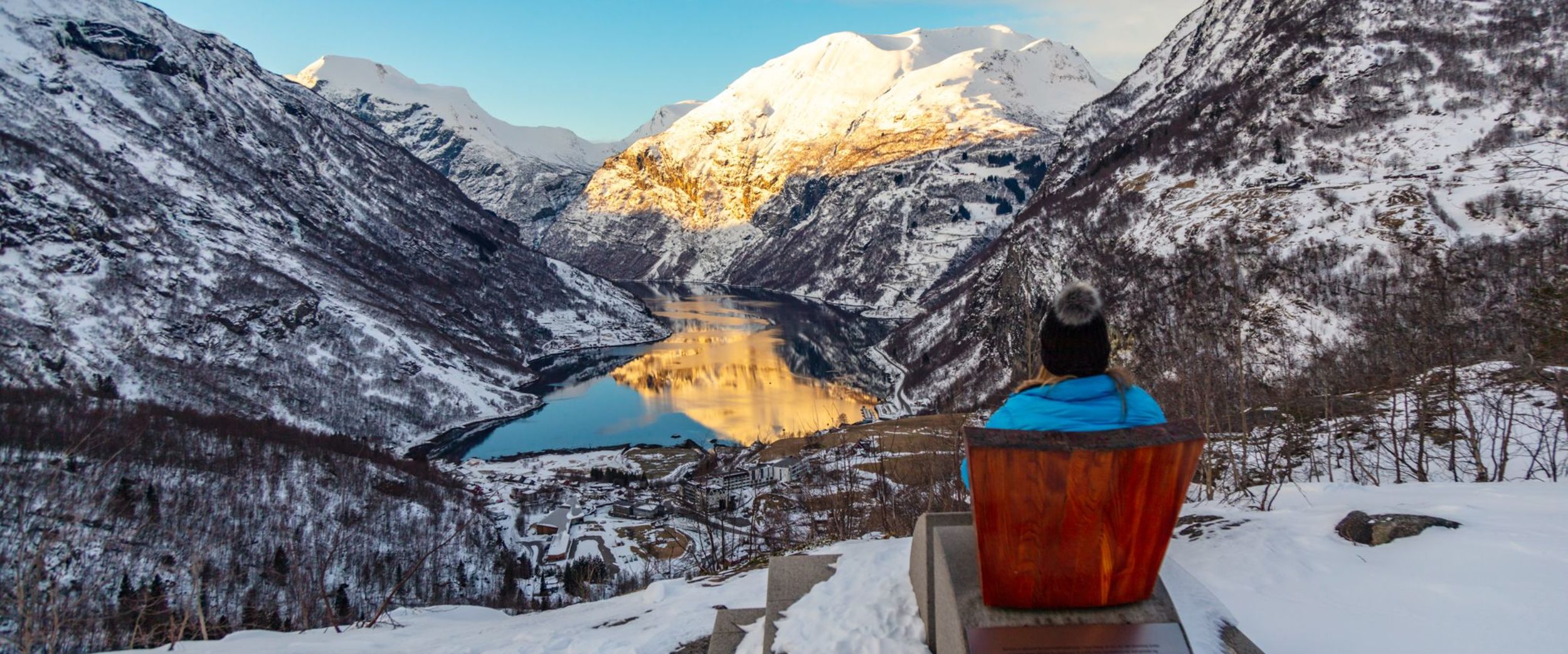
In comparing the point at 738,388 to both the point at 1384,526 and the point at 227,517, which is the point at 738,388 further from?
the point at 1384,526

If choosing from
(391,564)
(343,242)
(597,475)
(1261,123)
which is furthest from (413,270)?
(1261,123)

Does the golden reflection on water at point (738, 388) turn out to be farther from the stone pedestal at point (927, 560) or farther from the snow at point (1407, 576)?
the stone pedestal at point (927, 560)

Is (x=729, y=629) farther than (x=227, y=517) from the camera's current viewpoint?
No

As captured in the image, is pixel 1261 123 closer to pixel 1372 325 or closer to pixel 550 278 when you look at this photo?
pixel 1372 325

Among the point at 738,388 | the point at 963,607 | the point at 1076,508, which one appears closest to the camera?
the point at 1076,508

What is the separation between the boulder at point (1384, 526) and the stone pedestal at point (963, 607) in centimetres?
215

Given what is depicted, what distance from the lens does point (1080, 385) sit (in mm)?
3402

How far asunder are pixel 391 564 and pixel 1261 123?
78.4m

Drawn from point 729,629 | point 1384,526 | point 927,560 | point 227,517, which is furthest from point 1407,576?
point 227,517

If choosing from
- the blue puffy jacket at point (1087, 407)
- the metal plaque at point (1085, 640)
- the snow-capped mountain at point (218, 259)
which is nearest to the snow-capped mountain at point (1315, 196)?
the blue puffy jacket at point (1087, 407)

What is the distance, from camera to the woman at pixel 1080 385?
11.2ft

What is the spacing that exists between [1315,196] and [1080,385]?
59552 mm

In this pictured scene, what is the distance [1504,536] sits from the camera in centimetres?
460

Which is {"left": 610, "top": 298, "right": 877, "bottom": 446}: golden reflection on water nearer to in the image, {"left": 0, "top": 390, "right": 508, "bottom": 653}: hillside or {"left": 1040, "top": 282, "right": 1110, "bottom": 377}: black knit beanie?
{"left": 0, "top": 390, "right": 508, "bottom": 653}: hillside
